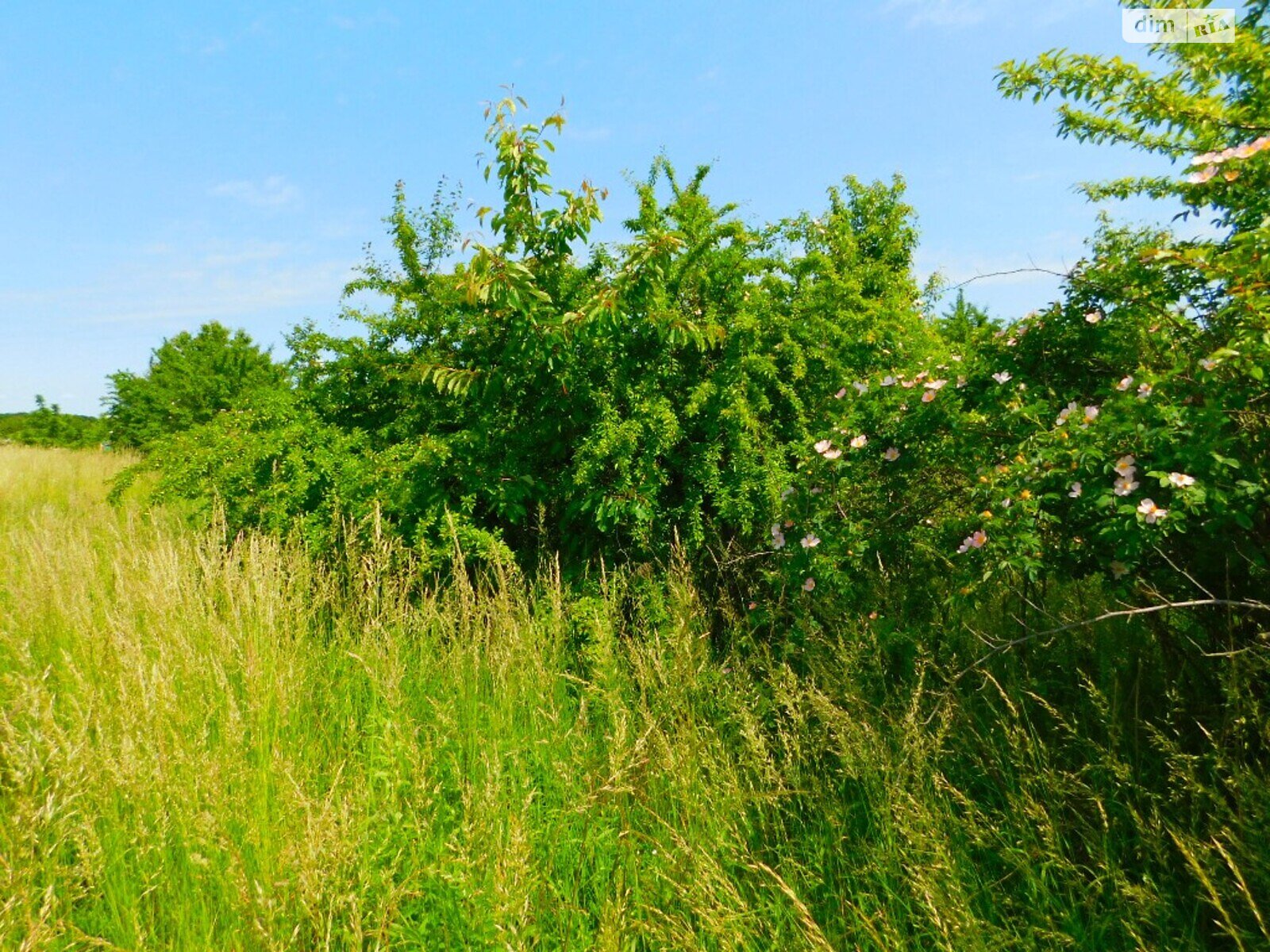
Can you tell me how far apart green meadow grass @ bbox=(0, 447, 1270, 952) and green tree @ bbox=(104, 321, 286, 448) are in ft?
29.7

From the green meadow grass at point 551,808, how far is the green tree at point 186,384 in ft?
29.7

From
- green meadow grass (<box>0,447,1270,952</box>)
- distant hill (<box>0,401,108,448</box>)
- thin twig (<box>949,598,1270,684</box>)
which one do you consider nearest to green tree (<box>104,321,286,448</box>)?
distant hill (<box>0,401,108,448</box>)

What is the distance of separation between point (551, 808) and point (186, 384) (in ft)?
40.6

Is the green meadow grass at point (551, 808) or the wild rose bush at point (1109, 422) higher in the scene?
the wild rose bush at point (1109, 422)

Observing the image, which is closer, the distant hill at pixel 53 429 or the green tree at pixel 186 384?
the green tree at pixel 186 384

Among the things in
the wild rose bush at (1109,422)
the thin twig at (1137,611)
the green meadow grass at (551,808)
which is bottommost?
the green meadow grass at (551,808)

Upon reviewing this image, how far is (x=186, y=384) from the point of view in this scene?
40.7ft

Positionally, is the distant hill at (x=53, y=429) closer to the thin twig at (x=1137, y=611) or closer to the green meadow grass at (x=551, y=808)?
the green meadow grass at (x=551, y=808)

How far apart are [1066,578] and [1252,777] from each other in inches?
32.5

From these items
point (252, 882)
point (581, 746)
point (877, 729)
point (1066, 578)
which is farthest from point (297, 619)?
point (1066, 578)

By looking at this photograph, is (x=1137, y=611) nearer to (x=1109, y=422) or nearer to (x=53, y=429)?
(x=1109, y=422)

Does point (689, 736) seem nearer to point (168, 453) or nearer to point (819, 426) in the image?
point (819, 426)

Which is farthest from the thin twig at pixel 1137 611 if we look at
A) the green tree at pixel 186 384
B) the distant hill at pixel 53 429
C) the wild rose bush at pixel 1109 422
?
the distant hill at pixel 53 429

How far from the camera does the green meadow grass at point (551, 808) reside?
1749mm
